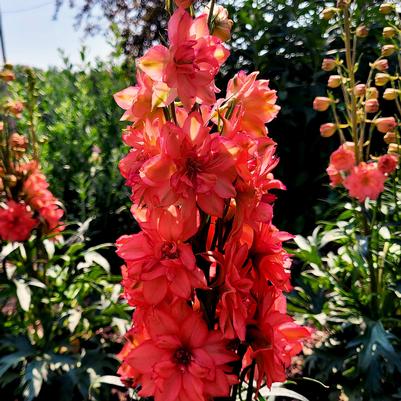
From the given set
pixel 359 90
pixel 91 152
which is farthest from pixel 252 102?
pixel 91 152

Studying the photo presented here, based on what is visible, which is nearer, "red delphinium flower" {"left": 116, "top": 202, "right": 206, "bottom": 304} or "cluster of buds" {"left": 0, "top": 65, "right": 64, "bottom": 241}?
"red delphinium flower" {"left": 116, "top": 202, "right": 206, "bottom": 304}

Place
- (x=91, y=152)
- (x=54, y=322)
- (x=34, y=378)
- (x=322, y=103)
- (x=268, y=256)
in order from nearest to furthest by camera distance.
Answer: (x=268, y=256) → (x=34, y=378) → (x=322, y=103) → (x=54, y=322) → (x=91, y=152)

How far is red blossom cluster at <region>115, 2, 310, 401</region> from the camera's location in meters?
0.81

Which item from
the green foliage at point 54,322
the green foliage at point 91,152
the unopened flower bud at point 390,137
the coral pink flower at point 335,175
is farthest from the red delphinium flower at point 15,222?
the unopened flower bud at point 390,137

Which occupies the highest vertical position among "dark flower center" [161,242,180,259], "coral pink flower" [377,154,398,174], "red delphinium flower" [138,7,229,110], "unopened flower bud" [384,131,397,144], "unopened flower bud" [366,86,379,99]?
"red delphinium flower" [138,7,229,110]

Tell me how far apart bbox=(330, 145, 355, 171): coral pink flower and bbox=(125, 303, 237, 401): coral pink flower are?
143 centimetres

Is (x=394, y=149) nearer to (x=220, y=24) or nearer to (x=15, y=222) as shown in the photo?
(x=220, y=24)

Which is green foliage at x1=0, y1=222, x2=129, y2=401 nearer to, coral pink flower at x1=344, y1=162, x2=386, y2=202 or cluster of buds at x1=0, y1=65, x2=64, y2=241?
cluster of buds at x1=0, y1=65, x2=64, y2=241

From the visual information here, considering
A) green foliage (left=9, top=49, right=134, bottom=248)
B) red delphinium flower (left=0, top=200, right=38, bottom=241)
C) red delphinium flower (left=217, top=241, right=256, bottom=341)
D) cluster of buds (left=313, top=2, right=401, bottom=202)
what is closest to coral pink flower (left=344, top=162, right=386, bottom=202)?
cluster of buds (left=313, top=2, right=401, bottom=202)

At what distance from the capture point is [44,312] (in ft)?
7.86

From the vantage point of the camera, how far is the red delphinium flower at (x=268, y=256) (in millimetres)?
923

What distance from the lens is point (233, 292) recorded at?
33.0 inches

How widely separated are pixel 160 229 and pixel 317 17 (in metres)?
3.52

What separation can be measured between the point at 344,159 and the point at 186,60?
1489 millimetres
